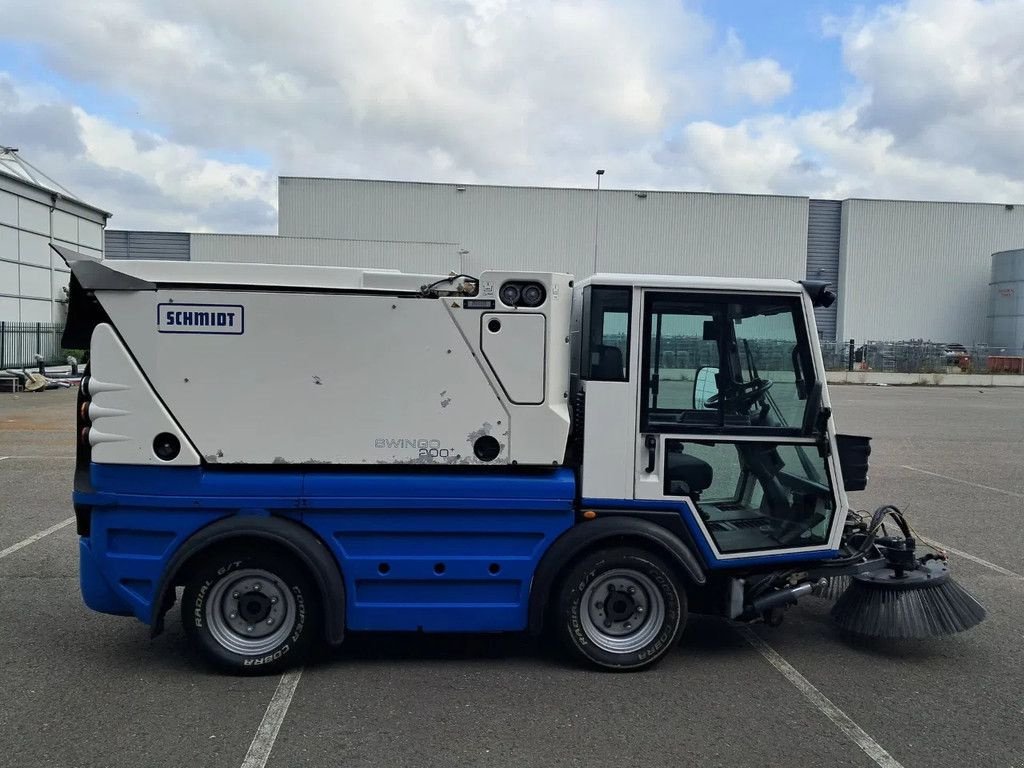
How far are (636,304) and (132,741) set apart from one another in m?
3.25

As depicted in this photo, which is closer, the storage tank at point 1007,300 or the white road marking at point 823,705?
the white road marking at point 823,705

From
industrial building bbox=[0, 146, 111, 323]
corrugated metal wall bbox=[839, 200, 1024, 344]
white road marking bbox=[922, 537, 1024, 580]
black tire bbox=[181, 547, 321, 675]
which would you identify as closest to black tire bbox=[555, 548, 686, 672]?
black tire bbox=[181, 547, 321, 675]

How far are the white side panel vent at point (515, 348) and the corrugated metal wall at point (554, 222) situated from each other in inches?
1543

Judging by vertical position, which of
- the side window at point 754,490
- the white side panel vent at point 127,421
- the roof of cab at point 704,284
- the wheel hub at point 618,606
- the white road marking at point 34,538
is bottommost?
Result: the white road marking at point 34,538

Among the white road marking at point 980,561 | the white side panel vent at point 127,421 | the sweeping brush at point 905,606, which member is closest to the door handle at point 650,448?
the sweeping brush at point 905,606

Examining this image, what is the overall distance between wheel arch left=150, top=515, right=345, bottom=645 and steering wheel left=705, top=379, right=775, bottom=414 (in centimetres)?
225

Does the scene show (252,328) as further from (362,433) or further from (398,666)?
(398,666)

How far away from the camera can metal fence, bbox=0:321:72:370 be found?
27.4 m

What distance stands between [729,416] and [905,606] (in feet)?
4.98

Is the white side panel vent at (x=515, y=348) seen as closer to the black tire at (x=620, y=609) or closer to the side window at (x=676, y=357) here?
the side window at (x=676, y=357)

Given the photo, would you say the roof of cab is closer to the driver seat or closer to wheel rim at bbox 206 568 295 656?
the driver seat

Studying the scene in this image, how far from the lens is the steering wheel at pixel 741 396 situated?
4.50 m

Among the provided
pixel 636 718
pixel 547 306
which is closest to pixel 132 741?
pixel 636 718

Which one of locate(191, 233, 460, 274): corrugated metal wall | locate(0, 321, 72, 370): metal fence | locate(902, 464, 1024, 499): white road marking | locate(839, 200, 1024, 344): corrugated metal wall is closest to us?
locate(902, 464, 1024, 499): white road marking
